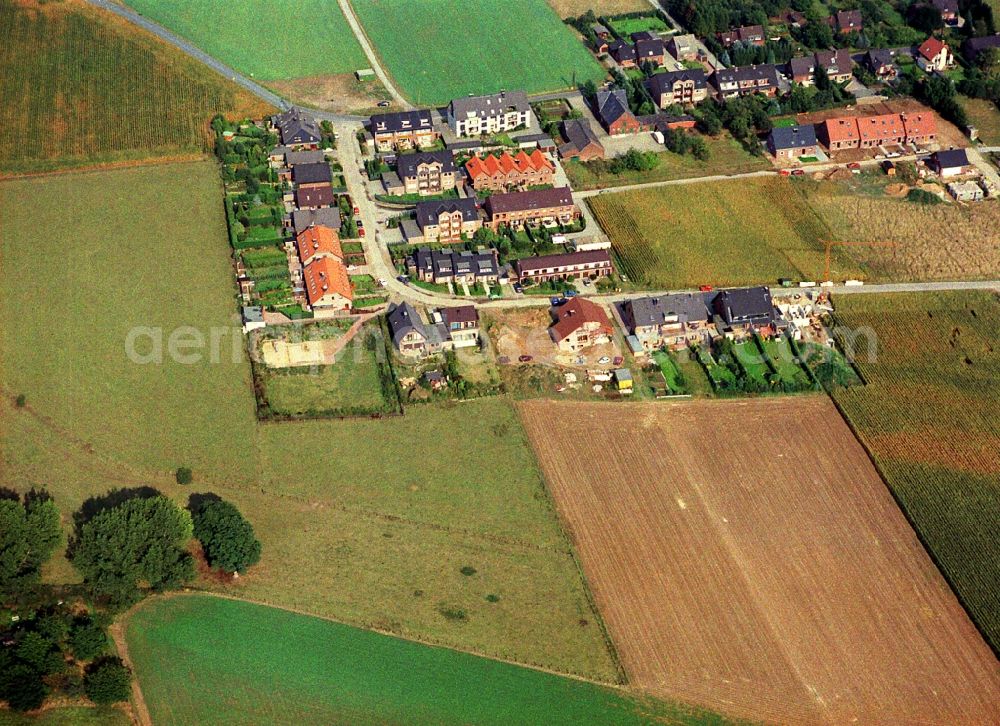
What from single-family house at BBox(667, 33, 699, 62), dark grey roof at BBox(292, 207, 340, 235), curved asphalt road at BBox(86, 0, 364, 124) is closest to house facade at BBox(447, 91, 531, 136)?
curved asphalt road at BBox(86, 0, 364, 124)

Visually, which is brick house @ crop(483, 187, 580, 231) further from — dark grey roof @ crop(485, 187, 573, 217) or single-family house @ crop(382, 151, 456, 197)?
single-family house @ crop(382, 151, 456, 197)

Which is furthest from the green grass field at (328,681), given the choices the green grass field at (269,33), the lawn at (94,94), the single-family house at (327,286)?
the green grass field at (269,33)

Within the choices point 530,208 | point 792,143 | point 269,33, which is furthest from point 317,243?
point 269,33

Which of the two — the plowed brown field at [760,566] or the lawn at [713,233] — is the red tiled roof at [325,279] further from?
the lawn at [713,233]

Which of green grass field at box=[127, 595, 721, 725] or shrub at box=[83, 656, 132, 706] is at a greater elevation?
shrub at box=[83, 656, 132, 706]

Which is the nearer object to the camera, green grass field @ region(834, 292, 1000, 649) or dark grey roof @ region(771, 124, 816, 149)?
green grass field @ region(834, 292, 1000, 649)

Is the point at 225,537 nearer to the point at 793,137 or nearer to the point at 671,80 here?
the point at 793,137

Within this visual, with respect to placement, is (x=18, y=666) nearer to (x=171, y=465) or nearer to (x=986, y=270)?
(x=171, y=465)

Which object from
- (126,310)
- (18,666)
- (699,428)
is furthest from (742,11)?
(18,666)
